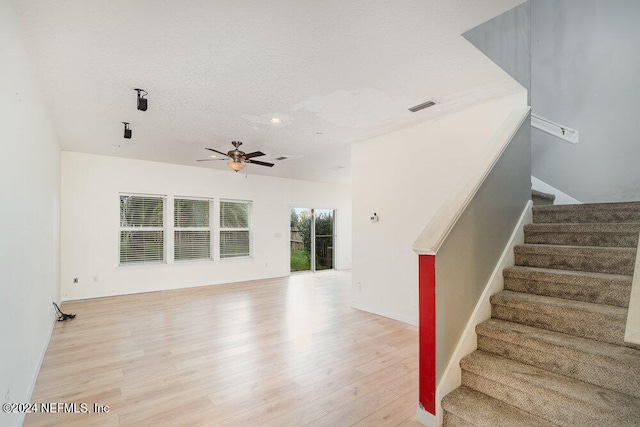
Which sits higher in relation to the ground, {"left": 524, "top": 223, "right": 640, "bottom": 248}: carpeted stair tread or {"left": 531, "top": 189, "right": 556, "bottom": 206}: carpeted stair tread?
{"left": 531, "top": 189, "right": 556, "bottom": 206}: carpeted stair tread

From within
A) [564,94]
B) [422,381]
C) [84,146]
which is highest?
[564,94]

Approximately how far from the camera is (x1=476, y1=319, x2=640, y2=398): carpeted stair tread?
65.9 inches

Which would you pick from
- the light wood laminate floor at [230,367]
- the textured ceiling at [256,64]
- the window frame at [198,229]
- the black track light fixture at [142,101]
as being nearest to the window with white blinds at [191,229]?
the window frame at [198,229]

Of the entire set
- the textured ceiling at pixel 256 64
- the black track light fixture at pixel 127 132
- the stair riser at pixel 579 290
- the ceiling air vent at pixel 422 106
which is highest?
the textured ceiling at pixel 256 64

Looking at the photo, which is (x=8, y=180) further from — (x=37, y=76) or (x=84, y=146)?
(x=84, y=146)

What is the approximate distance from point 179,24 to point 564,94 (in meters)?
4.84

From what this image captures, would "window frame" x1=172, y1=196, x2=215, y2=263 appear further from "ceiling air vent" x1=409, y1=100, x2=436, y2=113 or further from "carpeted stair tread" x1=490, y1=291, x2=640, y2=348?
"carpeted stair tread" x1=490, y1=291, x2=640, y2=348

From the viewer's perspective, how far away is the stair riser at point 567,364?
1656 millimetres

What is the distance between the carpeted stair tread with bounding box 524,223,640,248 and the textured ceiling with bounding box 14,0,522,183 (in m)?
1.49

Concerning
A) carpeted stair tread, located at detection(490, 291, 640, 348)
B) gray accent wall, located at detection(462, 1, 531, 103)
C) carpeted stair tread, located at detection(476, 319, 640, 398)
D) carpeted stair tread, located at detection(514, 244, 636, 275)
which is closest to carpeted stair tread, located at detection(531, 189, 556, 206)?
carpeted stair tread, located at detection(514, 244, 636, 275)

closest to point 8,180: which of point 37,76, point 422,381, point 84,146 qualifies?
point 37,76

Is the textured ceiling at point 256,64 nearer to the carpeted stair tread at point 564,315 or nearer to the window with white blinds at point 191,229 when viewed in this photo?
the carpeted stair tread at point 564,315

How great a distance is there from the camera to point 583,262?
2.40 m

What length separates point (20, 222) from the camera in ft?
7.29
